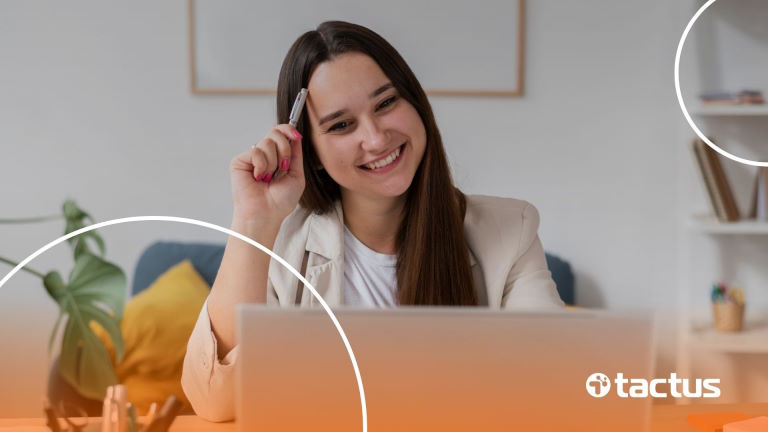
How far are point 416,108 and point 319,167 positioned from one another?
0.18m

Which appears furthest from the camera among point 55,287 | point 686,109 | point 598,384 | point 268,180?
point 686,109

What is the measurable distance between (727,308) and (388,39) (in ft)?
3.09

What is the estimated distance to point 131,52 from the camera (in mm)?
1548

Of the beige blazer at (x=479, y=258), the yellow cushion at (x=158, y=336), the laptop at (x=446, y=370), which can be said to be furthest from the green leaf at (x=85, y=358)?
the yellow cushion at (x=158, y=336)

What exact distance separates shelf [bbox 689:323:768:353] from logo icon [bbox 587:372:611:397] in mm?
1148

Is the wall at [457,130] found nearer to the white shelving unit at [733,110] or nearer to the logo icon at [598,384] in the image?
the white shelving unit at [733,110]

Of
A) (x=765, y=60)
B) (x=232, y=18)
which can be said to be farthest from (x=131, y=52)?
(x=765, y=60)

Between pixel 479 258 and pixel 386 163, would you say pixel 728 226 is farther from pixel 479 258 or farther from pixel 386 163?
pixel 386 163

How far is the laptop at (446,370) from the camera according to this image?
0.59m

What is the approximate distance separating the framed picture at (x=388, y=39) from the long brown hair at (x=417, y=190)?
41 centimetres

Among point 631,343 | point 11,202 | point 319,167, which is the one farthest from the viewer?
point 11,202

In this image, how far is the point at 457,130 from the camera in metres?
1.49

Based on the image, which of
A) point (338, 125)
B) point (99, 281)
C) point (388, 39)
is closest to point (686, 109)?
point (388, 39)

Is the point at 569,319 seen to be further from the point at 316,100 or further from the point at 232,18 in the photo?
the point at 232,18
